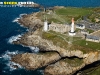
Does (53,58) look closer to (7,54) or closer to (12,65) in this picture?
(12,65)

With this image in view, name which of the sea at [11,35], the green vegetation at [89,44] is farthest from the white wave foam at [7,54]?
the green vegetation at [89,44]

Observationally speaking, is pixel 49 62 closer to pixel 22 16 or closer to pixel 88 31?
pixel 88 31

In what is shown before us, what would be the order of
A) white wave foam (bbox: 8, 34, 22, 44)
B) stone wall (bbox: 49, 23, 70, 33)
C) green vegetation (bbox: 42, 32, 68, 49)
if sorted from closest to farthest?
1. green vegetation (bbox: 42, 32, 68, 49)
2. stone wall (bbox: 49, 23, 70, 33)
3. white wave foam (bbox: 8, 34, 22, 44)

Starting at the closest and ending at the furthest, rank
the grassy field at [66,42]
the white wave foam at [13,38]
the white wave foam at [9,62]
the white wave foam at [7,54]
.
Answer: the white wave foam at [9,62] < the grassy field at [66,42] < the white wave foam at [7,54] < the white wave foam at [13,38]

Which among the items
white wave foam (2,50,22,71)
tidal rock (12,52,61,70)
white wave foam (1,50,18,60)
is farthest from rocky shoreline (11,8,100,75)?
white wave foam (1,50,18,60)

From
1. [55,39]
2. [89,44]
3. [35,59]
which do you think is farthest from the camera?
[55,39]

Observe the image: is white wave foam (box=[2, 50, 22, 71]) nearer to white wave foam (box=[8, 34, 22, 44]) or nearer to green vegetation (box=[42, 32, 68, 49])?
white wave foam (box=[8, 34, 22, 44])

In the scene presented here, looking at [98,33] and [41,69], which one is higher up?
[98,33]

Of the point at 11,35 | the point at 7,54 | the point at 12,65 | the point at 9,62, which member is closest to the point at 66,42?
the point at 12,65

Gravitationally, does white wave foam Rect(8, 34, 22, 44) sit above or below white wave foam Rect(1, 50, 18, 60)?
above

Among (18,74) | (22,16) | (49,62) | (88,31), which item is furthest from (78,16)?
(18,74)

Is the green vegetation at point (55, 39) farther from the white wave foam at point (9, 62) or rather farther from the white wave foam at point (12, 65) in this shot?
the white wave foam at point (12, 65)
